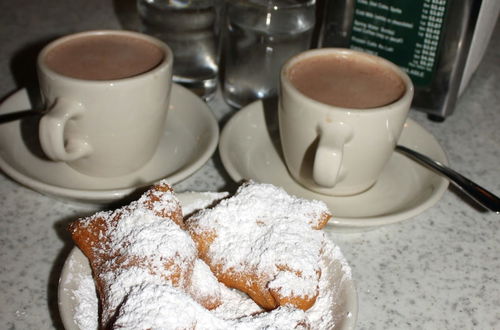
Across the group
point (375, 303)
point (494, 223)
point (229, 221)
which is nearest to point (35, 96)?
point (229, 221)

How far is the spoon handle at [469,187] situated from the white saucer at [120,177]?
0.35 metres

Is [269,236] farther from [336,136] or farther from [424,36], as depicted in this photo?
[424,36]

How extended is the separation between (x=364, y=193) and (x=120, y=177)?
0.40 m

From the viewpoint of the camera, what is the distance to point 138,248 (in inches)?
23.4

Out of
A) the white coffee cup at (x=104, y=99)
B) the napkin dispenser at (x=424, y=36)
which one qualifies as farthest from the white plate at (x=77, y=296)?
the napkin dispenser at (x=424, y=36)

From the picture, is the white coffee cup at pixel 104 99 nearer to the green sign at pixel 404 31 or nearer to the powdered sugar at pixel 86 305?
the powdered sugar at pixel 86 305

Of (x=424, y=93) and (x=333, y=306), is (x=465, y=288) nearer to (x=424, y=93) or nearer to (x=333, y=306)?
(x=333, y=306)

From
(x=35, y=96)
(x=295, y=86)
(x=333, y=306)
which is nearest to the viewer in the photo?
(x=333, y=306)

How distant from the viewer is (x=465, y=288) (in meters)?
0.78

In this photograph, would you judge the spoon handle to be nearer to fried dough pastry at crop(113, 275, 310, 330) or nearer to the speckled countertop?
the speckled countertop

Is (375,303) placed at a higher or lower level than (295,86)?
lower

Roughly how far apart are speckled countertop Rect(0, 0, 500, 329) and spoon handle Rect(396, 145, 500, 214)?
56 mm

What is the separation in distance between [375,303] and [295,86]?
0.34 meters

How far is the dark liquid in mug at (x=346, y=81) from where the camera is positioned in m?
0.85
